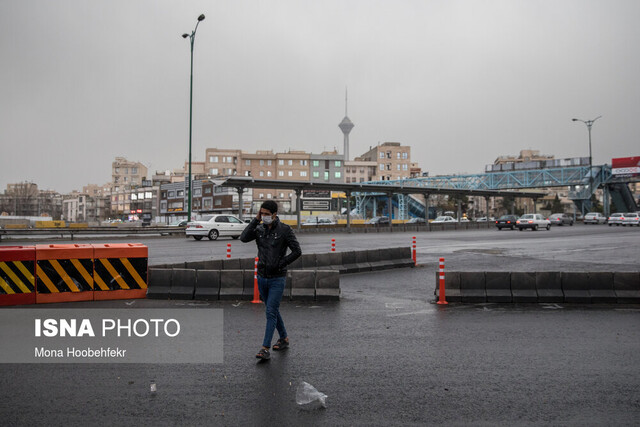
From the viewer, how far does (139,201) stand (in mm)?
130625

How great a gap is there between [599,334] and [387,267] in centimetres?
857

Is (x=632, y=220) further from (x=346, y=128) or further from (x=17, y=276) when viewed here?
(x=346, y=128)

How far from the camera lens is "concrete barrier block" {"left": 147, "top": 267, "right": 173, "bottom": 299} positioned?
984cm

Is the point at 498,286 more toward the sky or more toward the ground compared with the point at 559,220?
more toward the ground

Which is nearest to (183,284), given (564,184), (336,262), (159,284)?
(159,284)

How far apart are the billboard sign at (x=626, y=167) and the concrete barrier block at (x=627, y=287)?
7605cm

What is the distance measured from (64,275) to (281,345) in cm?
533

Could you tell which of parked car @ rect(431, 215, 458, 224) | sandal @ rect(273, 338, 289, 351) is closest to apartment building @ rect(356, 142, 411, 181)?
parked car @ rect(431, 215, 458, 224)

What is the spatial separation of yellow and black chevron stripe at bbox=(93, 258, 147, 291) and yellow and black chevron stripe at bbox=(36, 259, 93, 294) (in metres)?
0.16

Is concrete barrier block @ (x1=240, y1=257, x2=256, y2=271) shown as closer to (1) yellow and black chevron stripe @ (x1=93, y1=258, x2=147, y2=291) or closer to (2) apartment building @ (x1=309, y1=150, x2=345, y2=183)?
(1) yellow and black chevron stripe @ (x1=93, y1=258, x2=147, y2=291)

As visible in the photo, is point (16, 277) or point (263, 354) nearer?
point (263, 354)

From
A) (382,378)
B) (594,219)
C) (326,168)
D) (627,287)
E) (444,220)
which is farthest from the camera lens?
(326,168)

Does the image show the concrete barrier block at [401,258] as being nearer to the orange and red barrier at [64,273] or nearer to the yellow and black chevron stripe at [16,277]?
the orange and red barrier at [64,273]

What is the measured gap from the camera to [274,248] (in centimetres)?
599
